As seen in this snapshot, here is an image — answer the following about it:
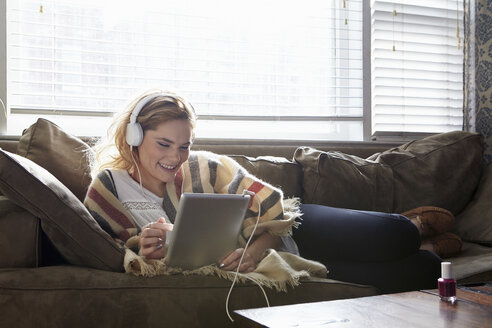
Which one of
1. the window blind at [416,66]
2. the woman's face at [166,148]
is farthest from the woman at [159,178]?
the window blind at [416,66]

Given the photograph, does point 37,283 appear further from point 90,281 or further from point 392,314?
point 392,314

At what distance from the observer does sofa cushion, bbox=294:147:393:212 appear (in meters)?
2.34

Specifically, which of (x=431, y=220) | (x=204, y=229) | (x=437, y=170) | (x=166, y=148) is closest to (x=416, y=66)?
(x=437, y=170)

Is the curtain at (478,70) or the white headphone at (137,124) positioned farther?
the curtain at (478,70)

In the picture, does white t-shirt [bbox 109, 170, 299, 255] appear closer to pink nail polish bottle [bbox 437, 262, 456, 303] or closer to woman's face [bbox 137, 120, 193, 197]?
woman's face [bbox 137, 120, 193, 197]

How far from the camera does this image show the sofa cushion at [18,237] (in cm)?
137

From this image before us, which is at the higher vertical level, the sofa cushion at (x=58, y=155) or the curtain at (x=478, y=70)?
the curtain at (x=478, y=70)

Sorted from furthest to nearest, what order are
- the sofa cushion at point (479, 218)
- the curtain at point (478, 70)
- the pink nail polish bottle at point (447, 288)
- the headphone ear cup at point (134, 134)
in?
the curtain at point (478, 70)
the sofa cushion at point (479, 218)
the headphone ear cup at point (134, 134)
the pink nail polish bottle at point (447, 288)

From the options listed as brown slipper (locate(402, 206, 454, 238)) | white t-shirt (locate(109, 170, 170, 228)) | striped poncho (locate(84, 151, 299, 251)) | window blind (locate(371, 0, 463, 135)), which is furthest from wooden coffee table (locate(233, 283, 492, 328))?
window blind (locate(371, 0, 463, 135))

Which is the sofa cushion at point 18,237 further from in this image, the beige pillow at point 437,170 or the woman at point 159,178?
the beige pillow at point 437,170

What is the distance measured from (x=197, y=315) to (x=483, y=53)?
8.14 feet

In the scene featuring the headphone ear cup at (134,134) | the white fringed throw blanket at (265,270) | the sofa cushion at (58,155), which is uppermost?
the headphone ear cup at (134,134)

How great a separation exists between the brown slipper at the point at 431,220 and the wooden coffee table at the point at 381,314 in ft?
3.24

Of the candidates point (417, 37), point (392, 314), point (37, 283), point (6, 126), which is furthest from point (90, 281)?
point (417, 37)
